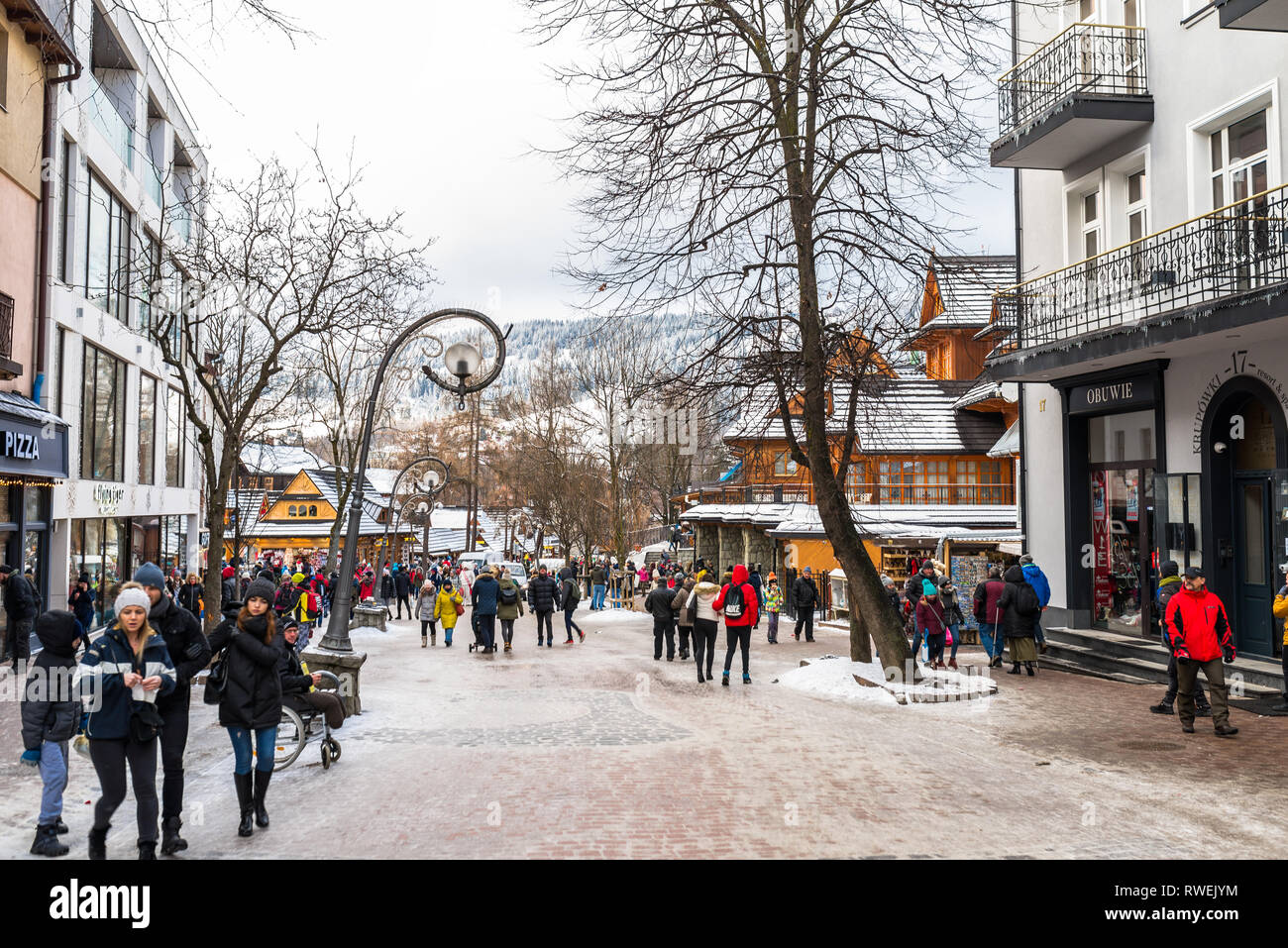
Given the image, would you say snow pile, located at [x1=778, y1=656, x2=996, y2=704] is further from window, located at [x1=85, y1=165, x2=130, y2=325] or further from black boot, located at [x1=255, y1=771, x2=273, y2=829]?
window, located at [x1=85, y1=165, x2=130, y2=325]

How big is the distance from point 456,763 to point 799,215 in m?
9.22

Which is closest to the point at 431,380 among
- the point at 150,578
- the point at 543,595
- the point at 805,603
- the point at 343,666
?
the point at 343,666

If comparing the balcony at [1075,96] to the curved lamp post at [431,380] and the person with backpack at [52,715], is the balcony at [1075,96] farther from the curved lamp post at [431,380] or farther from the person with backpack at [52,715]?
the person with backpack at [52,715]

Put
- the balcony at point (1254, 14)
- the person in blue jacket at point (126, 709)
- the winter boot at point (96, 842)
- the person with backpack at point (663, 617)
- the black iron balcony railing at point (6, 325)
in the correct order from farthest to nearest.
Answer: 1. the person with backpack at point (663, 617)
2. the black iron balcony railing at point (6, 325)
3. the balcony at point (1254, 14)
4. the winter boot at point (96, 842)
5. the person in blue jacket at point (126, 709)

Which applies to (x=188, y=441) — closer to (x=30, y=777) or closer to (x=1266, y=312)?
(x=30, y=777)

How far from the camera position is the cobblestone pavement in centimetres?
668

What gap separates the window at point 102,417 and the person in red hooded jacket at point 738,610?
1496 cm

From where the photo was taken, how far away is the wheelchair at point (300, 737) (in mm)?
8742

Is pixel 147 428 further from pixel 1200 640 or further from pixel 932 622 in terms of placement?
pixel 1200 640

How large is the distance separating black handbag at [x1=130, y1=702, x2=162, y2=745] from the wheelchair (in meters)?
2.37

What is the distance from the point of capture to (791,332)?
16.2 meters

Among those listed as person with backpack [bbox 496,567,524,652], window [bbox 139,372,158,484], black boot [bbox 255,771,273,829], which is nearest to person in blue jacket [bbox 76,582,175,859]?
black boot [bbox 255,771,273,829]

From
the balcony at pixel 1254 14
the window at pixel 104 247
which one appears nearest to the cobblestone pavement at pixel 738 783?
the balcony at pixel 1254 14

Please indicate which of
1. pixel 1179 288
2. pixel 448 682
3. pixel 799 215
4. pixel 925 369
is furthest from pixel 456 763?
pixel 925 369
